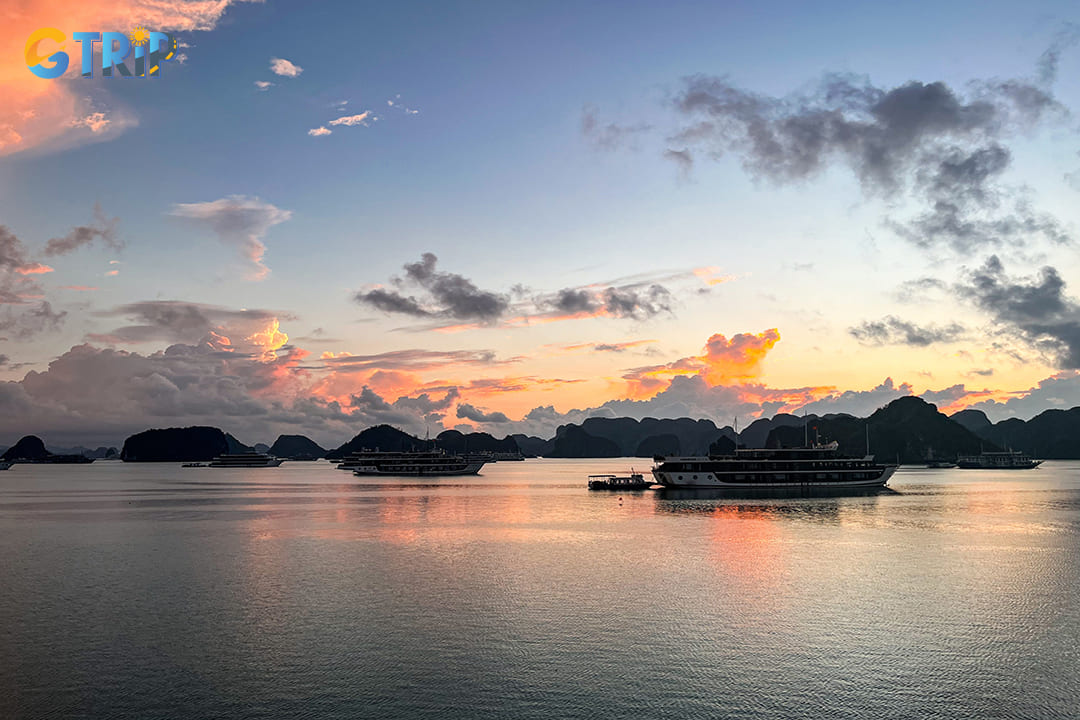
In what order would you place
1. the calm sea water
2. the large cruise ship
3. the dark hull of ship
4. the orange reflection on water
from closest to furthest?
the calm sea water, the orange reflection on water, the dark hull of ship, the large cruise ship

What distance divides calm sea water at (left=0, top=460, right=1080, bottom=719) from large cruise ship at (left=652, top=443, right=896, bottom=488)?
222ft

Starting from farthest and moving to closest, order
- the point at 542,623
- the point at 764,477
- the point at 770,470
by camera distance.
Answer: the point at 770,470 → the point at 764,477 → the point at 542,623

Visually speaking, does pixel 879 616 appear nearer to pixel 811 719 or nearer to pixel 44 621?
pixel 811 719

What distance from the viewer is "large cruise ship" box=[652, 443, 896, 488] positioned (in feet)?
568

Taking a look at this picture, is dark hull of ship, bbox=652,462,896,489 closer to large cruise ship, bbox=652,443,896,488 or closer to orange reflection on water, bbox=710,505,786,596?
large cruise ship, bbox=652,443,896,488

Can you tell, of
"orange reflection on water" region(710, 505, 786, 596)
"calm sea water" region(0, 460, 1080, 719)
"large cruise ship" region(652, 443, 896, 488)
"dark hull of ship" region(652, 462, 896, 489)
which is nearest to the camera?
"calm sea water" region(0, 460, 1080, 719)

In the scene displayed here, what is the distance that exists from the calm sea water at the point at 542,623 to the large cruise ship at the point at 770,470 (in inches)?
2669

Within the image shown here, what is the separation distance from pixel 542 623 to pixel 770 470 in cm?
13550

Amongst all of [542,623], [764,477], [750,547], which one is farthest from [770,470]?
[542,623]

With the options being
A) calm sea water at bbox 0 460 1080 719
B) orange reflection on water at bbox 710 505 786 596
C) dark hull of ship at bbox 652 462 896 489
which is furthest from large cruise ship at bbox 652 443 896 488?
calm sea water at bbox 0 460 1080 719

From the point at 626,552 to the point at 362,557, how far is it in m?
29.8

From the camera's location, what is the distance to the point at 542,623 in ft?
164

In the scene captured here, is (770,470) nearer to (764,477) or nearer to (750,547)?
(764,477)

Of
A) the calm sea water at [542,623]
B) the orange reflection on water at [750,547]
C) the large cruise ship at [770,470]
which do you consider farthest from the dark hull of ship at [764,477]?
the calm sea water at [542,623]
